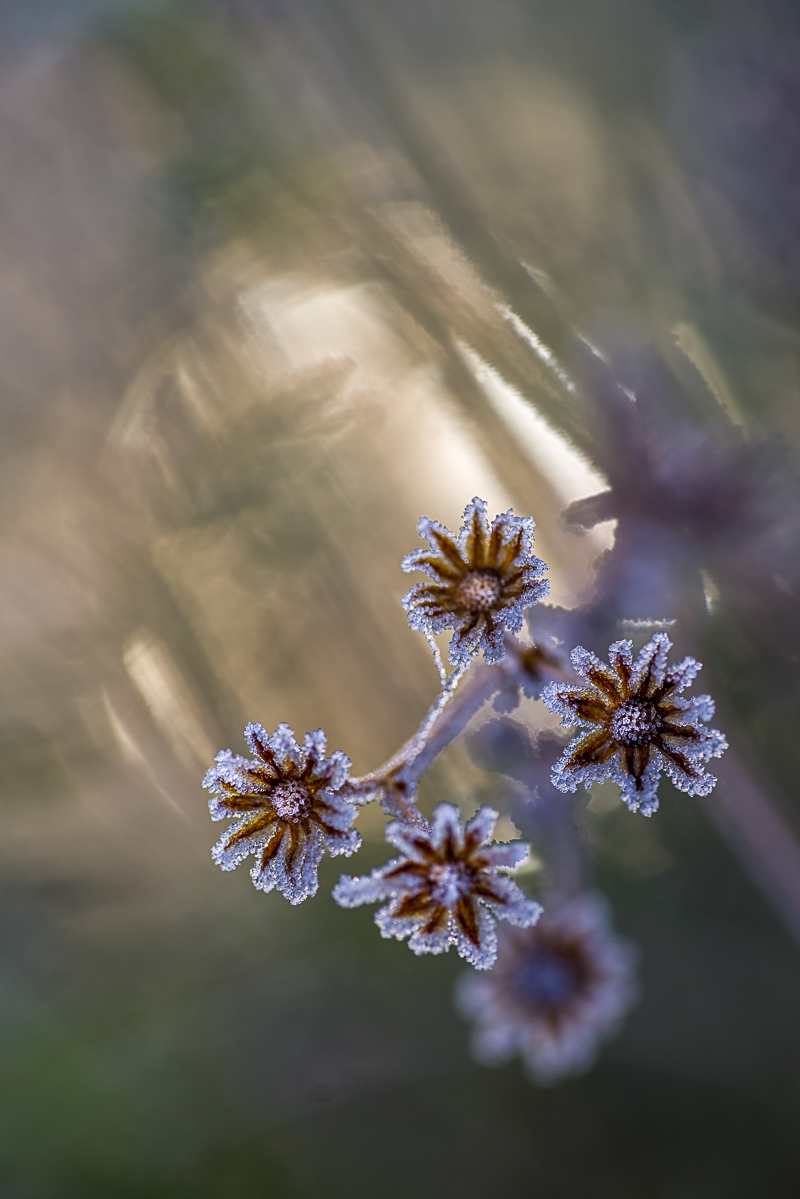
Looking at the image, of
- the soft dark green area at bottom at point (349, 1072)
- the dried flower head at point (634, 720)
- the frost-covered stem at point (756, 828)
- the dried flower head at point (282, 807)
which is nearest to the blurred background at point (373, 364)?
the frost-covered stem at point (756, 828)

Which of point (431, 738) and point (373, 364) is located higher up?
point (373, 364)

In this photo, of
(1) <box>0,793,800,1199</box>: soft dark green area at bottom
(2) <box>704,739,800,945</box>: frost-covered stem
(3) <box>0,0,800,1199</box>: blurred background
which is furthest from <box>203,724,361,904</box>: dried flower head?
(1) <box>0,793,800,1199</box>: soft dark green area at bottom

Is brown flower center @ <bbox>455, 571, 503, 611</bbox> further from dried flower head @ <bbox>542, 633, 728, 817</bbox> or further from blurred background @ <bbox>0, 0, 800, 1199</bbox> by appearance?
blurred background @ <bbox>0, 0, 800, 1199</bbox>

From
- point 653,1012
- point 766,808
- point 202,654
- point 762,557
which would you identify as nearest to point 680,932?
point 653,1012

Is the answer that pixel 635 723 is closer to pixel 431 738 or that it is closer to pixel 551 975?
pixel 431 738

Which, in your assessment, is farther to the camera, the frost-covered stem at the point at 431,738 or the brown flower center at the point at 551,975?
the brown flower center at the point at 551,975

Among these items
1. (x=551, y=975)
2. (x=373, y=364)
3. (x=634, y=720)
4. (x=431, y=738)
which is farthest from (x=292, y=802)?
(x=373, y=364)

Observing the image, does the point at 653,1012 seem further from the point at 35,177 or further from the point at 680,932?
the point at 35,177

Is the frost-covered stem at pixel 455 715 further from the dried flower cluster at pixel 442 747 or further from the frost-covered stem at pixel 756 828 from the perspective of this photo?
the frost-covered stem at pixel 756 828

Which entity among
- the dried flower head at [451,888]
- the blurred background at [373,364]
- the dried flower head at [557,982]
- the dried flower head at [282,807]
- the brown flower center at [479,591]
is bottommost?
the dried flower head at [557,982]
